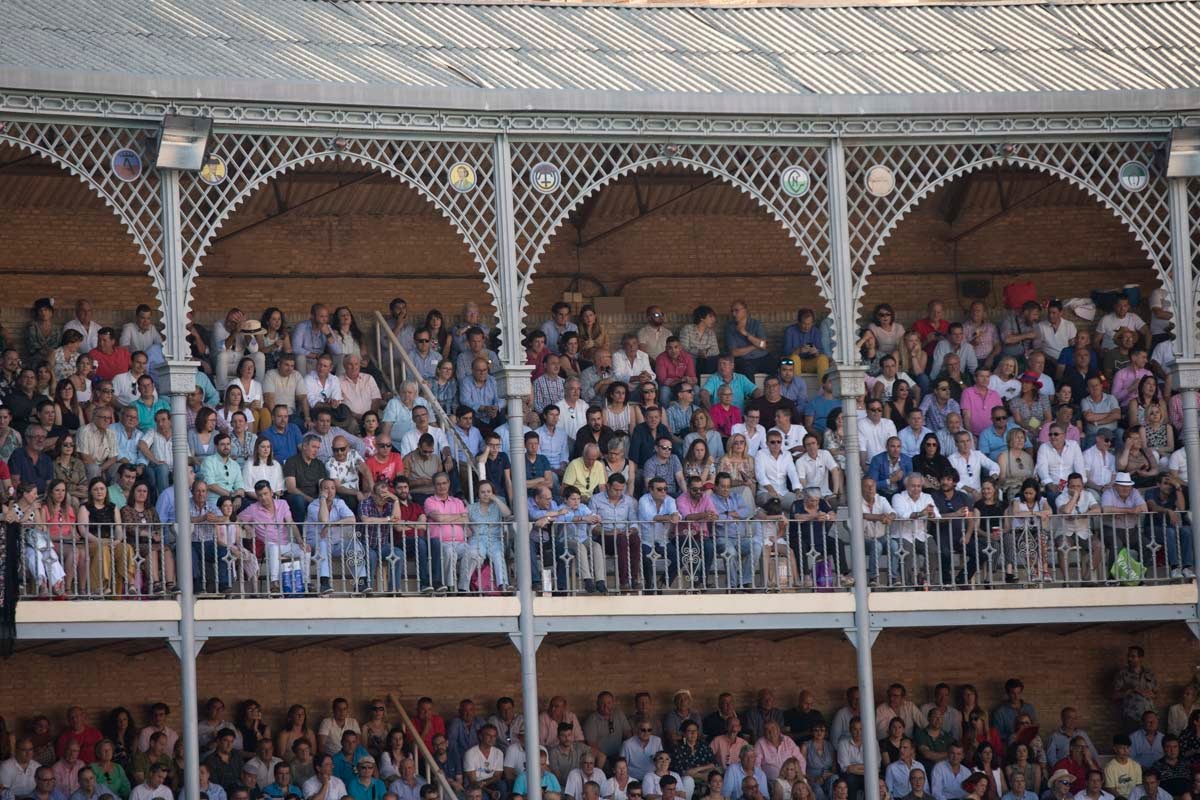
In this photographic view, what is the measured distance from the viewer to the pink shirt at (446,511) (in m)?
21.9

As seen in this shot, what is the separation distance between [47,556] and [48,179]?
19.5ft

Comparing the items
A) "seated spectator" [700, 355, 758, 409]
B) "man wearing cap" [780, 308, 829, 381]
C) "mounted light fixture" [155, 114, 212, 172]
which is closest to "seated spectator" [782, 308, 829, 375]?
"man wearing cap" [780, 308, 829, 381]

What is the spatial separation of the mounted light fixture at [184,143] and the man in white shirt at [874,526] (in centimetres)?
684

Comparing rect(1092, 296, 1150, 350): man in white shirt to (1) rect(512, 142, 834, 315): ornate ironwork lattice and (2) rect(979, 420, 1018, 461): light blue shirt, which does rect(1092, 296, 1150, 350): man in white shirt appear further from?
(1) rect(512, 142, 834, 315): ornate ironwork lattice

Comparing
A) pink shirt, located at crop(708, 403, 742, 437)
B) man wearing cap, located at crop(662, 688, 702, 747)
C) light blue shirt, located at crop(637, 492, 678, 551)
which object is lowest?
man wearing cap, located at crop(662, 688, 702, 747)

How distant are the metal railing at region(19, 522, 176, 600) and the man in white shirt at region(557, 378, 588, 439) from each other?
4.15 m

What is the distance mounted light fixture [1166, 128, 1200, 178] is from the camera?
22.9 m

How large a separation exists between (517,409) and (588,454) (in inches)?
46.0

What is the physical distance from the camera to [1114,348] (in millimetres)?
25672

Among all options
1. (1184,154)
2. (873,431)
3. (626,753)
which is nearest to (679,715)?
(626,753)

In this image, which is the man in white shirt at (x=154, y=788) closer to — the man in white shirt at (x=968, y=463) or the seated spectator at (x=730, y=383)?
the seated spectator at (x=730, y=383)

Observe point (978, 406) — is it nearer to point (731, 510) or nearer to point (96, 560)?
point (731, 510)

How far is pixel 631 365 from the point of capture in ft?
81.0

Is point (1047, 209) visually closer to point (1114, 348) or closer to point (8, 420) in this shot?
point (1114, 348)
